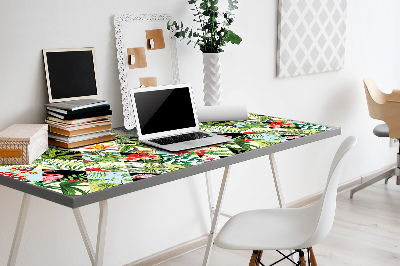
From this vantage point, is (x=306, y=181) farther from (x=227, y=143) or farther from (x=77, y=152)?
(x=77, y=152)

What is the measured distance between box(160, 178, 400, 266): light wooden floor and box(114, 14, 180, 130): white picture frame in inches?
37.7

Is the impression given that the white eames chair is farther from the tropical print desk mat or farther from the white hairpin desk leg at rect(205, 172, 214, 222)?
the white hairpin desk leg at rect(205, 172, 214, 222)

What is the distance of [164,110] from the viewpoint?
241 centimetres

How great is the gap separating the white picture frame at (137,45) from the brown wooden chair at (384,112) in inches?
66.6

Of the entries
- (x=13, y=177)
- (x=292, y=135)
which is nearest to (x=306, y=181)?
(x=292, y=135)

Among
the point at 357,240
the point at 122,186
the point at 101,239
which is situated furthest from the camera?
the point at 357,240

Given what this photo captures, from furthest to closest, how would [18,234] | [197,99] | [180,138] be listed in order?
[197,99], [180,138], [18,234]

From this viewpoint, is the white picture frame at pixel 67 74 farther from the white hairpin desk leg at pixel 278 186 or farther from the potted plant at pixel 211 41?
the white hairpin desk leg at pixel 278 186

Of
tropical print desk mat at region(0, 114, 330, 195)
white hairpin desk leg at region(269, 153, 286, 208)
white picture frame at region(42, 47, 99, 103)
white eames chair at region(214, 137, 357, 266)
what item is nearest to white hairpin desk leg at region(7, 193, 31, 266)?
tropical print desk mat at region(0, 114, 330, 195)

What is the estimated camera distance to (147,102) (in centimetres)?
237

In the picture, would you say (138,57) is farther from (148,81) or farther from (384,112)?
(384,112)

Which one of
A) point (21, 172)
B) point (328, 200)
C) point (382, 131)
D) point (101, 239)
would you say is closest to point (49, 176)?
point (21, 172)

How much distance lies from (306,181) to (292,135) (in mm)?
1561

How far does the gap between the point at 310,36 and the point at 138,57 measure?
1.42 m
